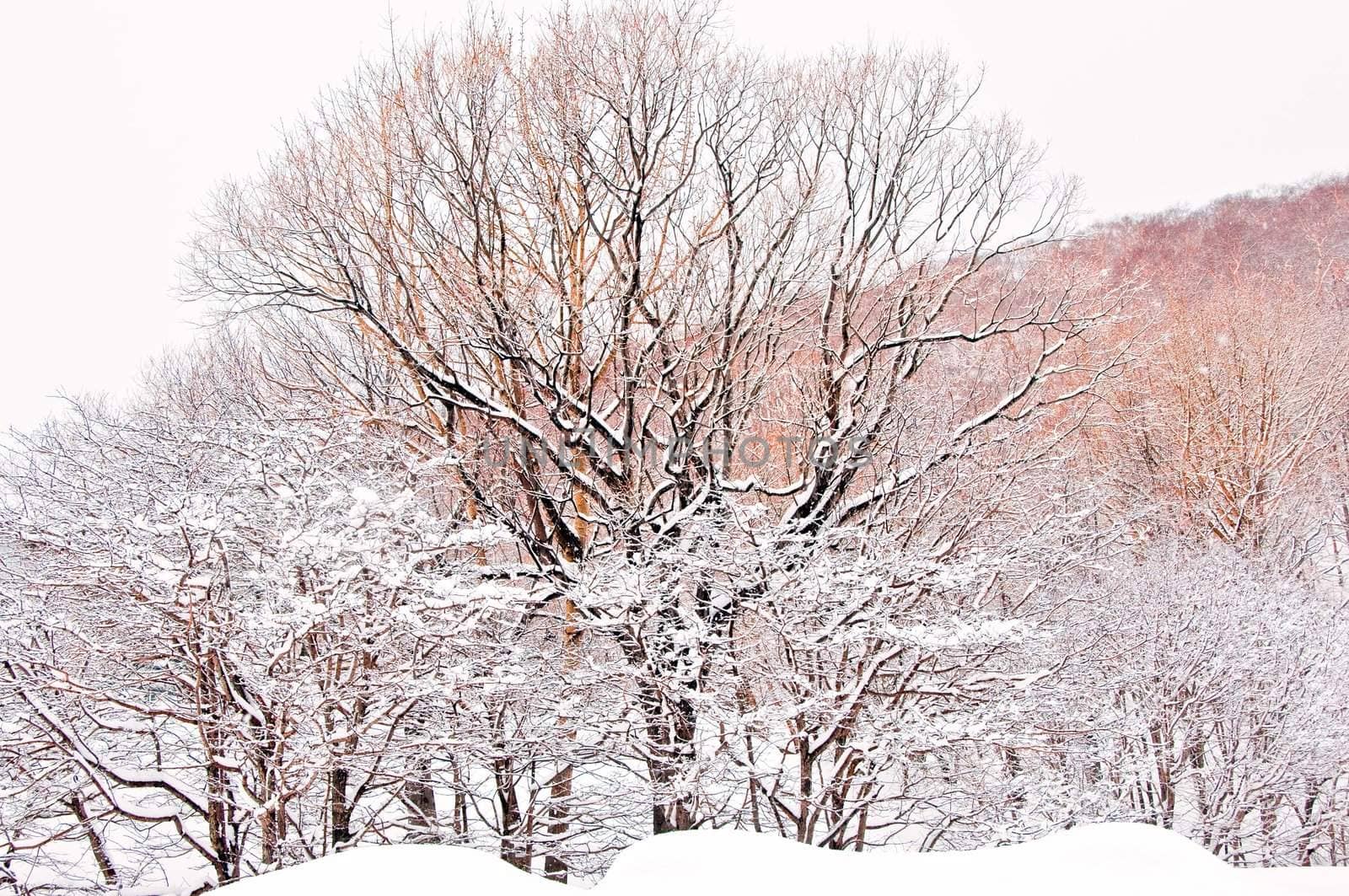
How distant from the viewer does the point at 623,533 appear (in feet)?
21.8

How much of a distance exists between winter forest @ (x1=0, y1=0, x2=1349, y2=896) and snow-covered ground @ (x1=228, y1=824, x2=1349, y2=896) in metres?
2.38

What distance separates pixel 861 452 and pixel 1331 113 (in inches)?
1506

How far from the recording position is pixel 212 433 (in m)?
6.40

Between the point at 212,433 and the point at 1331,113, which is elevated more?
the point at 1331,113

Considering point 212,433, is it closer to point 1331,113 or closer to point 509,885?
point 509,885

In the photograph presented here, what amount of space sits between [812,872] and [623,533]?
4.43 metres

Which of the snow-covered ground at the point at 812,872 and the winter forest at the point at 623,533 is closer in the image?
the snow-covered ground at the point at 812,872

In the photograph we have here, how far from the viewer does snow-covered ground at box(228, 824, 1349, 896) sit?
2217 mm

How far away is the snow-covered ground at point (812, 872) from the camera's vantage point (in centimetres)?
222

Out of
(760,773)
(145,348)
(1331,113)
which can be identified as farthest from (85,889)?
(1331,113)

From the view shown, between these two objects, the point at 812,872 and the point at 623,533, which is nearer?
the point at 812,872

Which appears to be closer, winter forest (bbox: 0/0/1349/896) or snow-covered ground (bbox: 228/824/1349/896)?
snow-covered ground (bbox: 228/824/1349/896)

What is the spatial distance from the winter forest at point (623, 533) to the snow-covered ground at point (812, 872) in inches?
93.8

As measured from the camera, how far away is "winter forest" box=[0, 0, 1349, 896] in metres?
4.84
